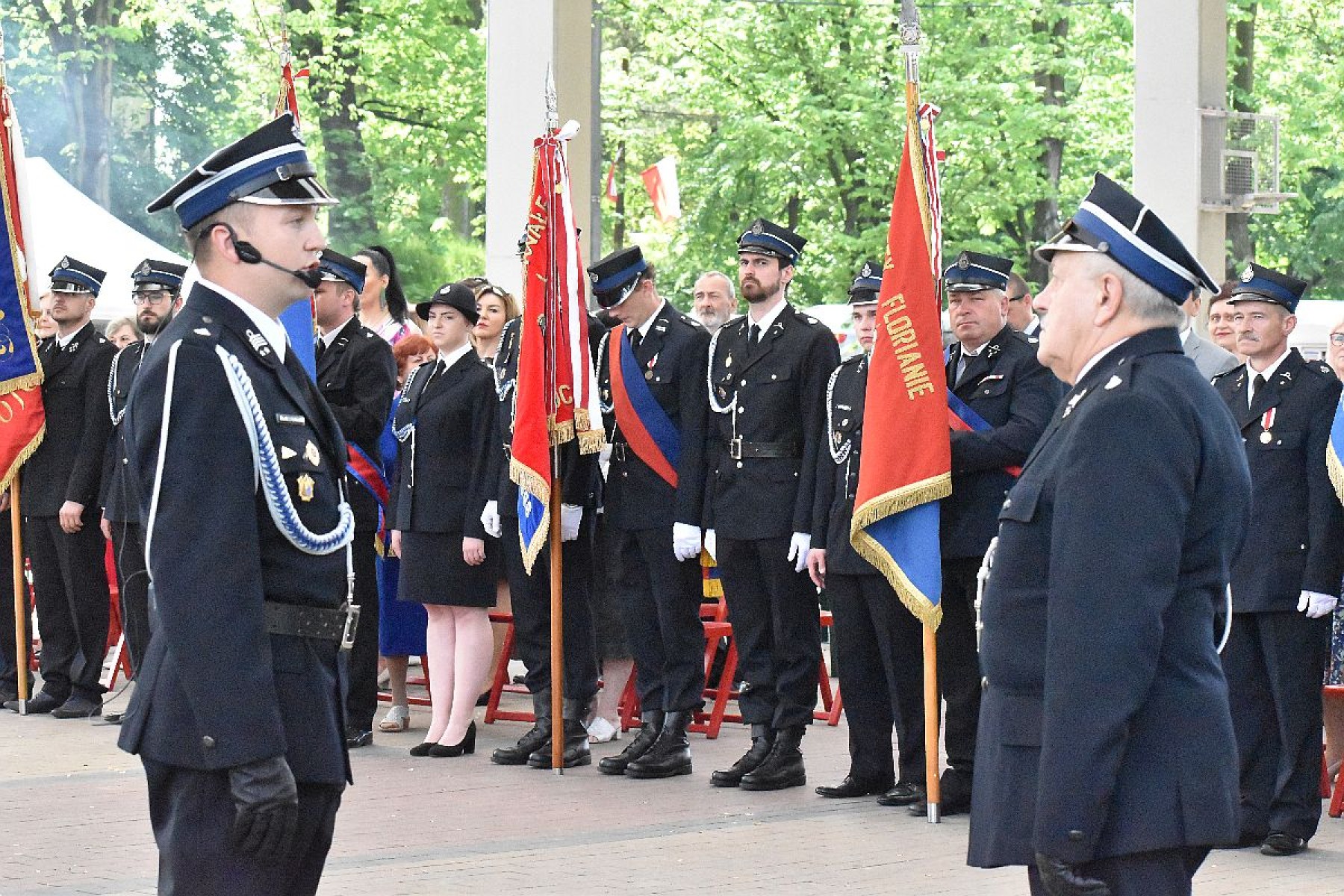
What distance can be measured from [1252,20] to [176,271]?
1843 centimetres

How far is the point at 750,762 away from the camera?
8.88m

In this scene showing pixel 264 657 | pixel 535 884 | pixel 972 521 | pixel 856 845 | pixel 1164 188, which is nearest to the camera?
pixel 264 657

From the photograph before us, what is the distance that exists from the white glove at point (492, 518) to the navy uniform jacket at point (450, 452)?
0.37ft

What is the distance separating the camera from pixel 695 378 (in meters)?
9.09

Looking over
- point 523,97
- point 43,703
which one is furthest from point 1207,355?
point 43,703

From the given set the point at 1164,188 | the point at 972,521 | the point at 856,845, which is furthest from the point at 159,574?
the point at 1164,188

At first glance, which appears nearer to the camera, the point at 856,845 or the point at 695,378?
the point at 856,845

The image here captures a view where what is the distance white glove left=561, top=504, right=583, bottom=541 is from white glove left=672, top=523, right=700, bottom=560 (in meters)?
0.66

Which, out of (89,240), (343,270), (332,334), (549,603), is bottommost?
(549,603)

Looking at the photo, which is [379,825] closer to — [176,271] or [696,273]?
[176,271]

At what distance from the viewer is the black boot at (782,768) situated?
8.73 metres

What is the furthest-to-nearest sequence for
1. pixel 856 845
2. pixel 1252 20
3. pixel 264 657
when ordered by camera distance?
pixel 1252 20
pixel 856 845
pixel 264 657

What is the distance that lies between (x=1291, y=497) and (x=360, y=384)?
15.0 feet

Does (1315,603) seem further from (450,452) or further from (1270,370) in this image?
(450,452)
